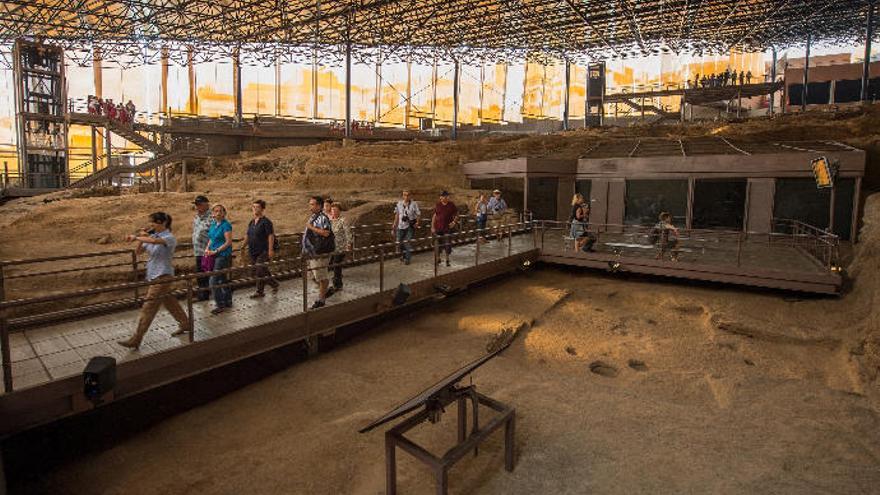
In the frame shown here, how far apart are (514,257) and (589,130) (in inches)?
784

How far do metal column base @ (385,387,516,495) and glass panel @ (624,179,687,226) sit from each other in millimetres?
13641

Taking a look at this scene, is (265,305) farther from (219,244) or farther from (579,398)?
(579,398)

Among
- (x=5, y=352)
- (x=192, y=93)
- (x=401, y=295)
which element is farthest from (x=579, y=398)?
(x=192, y=93)

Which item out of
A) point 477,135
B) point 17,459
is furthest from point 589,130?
point 17,459

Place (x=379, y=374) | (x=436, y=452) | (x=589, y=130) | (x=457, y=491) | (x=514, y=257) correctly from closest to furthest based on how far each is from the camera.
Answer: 1. (x=457, y=491)
2. (x=436, y=452)
3. (x=379, y=374)
4. (x=514, y=257)
5. (x=589, y=130)

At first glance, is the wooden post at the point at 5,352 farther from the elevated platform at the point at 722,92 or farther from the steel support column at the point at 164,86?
the steel support column at the point at 164,86

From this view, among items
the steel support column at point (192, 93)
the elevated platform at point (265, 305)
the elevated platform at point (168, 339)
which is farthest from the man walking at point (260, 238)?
the steel support column at point (192, 93)

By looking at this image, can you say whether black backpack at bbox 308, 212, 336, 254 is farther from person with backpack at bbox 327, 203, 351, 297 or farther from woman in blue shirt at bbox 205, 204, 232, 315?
woman in blue shirt at bbox 205, 204, 232, 315

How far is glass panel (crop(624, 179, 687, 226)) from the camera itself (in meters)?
17.0

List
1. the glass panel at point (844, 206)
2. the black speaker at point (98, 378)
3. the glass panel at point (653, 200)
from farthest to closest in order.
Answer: the glass panel at point (653, 200)
the glass panel at point (844, 206)
the black speaker at point (98, 378)

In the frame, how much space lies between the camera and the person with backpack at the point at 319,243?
8.91m

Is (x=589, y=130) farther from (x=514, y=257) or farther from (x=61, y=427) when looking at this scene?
(x=61, y=427)

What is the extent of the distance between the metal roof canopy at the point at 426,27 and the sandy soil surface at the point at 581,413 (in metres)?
24.9

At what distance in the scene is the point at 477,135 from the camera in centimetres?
4094
